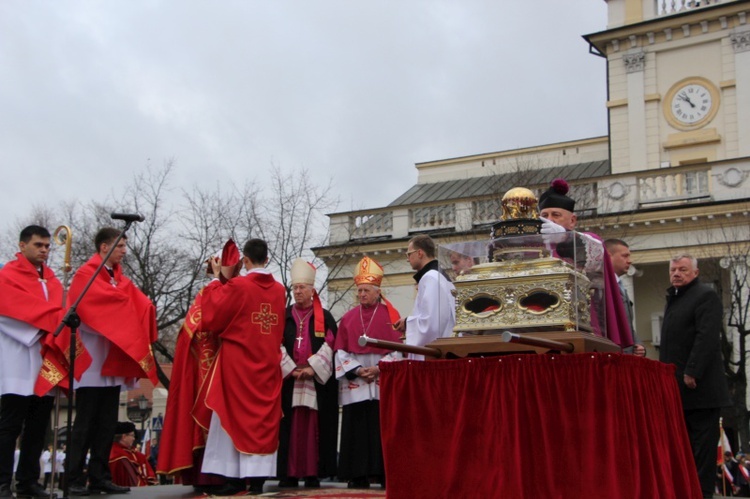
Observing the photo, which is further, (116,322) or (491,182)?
(491,182)

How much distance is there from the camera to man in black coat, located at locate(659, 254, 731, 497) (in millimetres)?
7477

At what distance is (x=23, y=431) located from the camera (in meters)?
7.87

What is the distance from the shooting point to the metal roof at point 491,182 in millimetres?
27652

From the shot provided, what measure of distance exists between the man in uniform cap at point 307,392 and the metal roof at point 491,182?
1732 cm

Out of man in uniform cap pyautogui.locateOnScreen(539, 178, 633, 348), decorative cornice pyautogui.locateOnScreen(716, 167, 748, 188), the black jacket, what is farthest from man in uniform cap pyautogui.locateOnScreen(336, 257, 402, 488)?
decorative cornice pyautogui.locateOnScreen(716, 167, 748, 188)

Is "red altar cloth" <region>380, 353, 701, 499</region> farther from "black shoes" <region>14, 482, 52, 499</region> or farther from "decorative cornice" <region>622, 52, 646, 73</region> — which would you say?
"decorative cornice" <region>622, 52, 646, 73</region>

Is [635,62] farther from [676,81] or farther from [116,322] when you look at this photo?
[116,322]

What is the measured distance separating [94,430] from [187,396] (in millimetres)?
874

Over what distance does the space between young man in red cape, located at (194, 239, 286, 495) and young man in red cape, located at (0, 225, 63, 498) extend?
4.59ft

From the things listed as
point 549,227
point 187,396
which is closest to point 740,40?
point 549,227

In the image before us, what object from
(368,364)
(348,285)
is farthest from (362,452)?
A: (348,285)

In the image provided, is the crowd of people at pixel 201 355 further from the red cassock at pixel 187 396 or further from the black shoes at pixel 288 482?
the black shoes at pixel 288 482

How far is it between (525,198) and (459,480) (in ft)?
6.82

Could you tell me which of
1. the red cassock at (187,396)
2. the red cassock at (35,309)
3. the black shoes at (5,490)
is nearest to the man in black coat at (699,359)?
the red cassock at (187,396)
